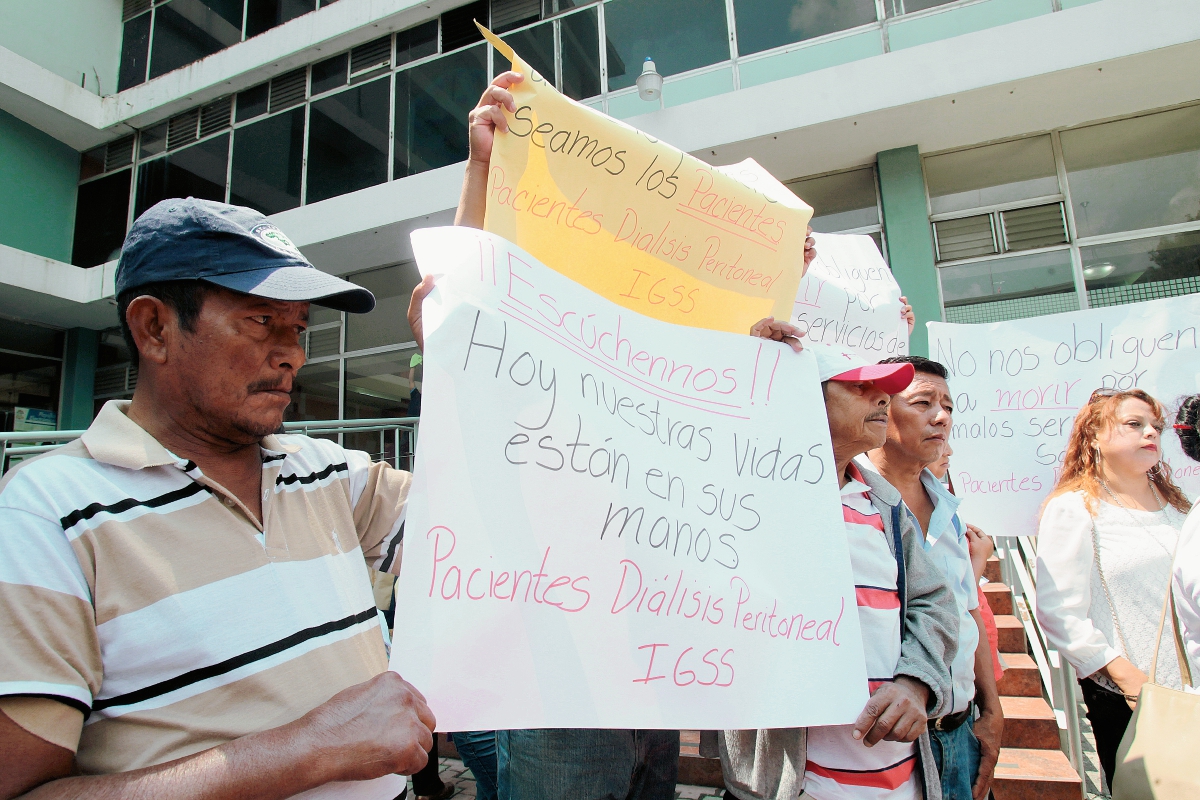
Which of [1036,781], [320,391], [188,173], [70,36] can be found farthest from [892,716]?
[70,36]

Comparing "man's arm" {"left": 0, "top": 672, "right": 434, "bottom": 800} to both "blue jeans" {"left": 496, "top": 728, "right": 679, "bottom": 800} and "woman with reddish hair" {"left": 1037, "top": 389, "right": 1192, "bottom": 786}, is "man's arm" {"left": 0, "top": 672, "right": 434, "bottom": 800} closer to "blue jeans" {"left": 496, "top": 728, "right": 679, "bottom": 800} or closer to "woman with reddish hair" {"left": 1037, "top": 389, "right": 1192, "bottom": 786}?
"blue jeans" {"left": 496, "top": 728, "right": 679, "bottom": 800}

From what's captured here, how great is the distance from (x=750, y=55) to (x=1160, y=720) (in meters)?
6.80

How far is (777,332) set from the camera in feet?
5.53

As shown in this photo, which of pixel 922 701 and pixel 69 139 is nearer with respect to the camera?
pixel 922 701

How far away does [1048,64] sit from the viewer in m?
5.54

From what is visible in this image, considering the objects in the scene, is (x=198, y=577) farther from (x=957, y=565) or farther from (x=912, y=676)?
(x=957, y=565)

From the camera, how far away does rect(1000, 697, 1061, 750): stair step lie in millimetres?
3240

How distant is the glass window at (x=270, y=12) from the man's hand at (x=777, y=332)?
1076cm

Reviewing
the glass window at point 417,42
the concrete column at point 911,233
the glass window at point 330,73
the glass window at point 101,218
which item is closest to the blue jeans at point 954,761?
the concrete column at point 911,233

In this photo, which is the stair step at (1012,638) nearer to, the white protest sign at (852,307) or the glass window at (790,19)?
the white protest sign at (852,307)

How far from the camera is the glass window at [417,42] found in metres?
8.79

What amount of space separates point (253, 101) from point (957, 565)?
449 inches

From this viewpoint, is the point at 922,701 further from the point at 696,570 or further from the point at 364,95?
the point at 364,95

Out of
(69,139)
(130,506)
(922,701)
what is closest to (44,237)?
(69,139)
